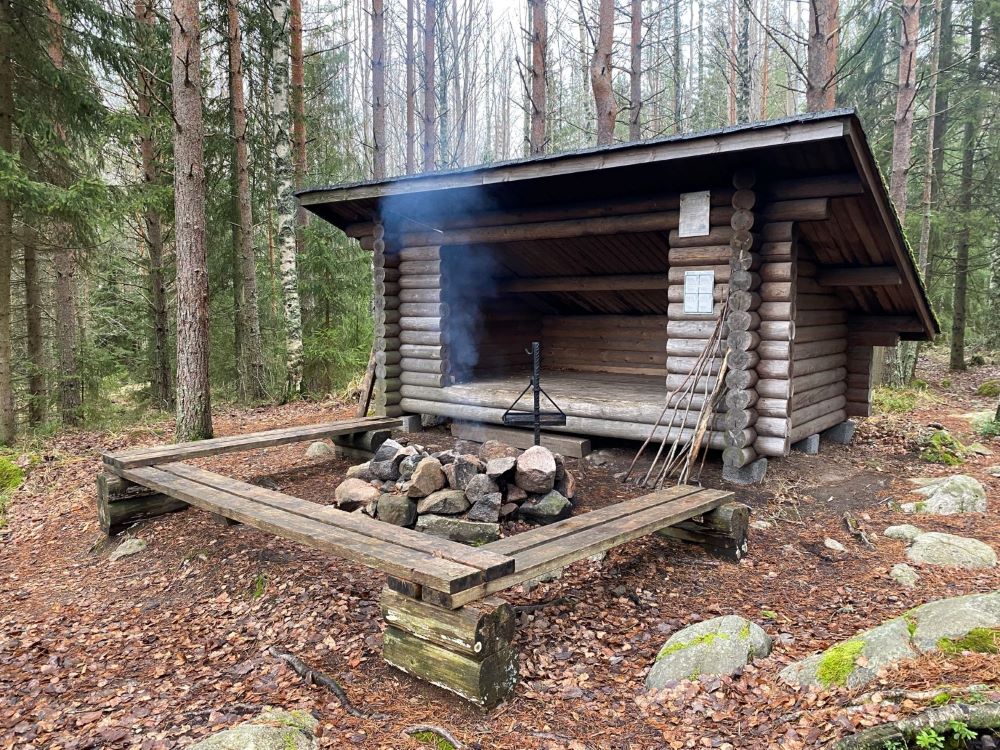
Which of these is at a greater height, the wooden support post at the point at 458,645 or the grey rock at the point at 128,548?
the wooden support post at the point at 458,645

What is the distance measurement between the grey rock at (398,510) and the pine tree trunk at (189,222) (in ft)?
12.1

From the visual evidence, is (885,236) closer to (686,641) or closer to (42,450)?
(686,641)

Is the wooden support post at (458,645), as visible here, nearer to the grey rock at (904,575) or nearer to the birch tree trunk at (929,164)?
the grey rock at (904,575)

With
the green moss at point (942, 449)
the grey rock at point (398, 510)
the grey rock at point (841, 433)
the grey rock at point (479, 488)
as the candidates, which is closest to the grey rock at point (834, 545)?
the grey rock at point (479, 488)

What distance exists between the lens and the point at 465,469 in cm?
555

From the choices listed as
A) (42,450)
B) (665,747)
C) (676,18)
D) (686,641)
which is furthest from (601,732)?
(676,18)

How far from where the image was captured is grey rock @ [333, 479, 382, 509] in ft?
18.5

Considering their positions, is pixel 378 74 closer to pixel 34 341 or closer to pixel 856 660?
pixel 34 341

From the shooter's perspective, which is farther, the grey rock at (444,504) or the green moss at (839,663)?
the grey rock at (444,504)

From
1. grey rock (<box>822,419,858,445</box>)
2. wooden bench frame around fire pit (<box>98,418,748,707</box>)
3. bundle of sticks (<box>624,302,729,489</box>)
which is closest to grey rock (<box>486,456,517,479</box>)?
wooden bench frame around fire pit (<box>98,418,748,707</box>)

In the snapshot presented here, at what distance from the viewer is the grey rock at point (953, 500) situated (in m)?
5.85

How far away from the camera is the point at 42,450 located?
8.65 meters

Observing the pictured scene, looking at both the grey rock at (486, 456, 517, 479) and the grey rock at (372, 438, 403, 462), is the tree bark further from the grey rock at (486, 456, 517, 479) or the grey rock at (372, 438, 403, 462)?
the grey rock at (372, 438, 403, 462)

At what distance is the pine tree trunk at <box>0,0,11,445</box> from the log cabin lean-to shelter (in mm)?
4009
